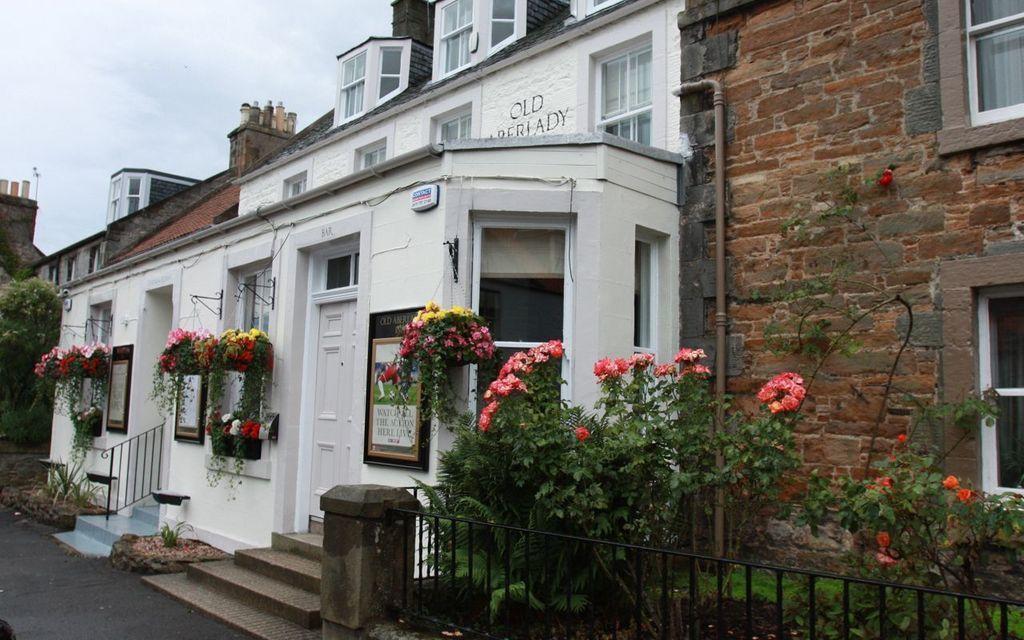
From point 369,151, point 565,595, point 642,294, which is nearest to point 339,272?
point 642,294

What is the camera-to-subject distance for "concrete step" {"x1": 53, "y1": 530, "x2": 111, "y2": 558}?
10.3 metres

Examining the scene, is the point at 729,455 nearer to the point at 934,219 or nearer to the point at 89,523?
the point at 934,219

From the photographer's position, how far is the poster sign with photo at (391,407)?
7023 millimetres

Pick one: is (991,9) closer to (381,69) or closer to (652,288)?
(652,288)

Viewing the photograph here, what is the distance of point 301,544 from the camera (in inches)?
317

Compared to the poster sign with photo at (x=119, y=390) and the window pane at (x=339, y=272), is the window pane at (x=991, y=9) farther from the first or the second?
the poster sign with photo at (x=119, y=390)

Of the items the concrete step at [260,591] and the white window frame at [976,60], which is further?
the concrete step at [260,591]

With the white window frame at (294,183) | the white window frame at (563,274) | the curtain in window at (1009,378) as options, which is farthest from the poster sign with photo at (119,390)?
the curtain in window at (1009,378)

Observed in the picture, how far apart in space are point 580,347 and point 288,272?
153 inches

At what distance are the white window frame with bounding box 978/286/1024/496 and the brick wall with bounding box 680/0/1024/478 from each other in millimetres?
148

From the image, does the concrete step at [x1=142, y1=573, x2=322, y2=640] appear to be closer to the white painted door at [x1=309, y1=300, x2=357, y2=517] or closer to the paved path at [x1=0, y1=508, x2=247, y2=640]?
the paved path at [x1=0, y1=508, x2=247, y2=640]

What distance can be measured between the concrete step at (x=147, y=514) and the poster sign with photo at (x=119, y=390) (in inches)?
54.6

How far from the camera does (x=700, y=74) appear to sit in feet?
25.6

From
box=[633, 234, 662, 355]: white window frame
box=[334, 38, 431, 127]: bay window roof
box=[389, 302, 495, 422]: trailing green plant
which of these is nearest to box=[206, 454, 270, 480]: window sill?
box=[389, 302, 495, 422]: trailing green plant
